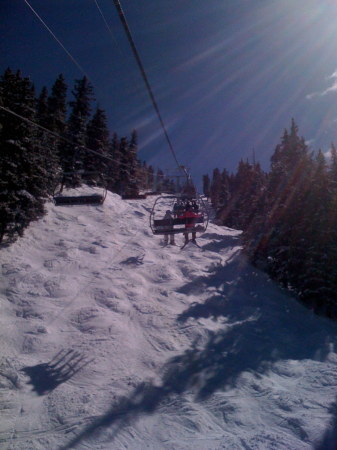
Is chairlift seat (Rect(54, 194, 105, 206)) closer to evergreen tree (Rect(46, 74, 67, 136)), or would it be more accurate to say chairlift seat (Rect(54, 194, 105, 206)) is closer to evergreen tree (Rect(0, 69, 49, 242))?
evergreen tree (Rect(0, 69, 49, 242))

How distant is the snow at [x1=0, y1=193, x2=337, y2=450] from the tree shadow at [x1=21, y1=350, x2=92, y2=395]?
7cm

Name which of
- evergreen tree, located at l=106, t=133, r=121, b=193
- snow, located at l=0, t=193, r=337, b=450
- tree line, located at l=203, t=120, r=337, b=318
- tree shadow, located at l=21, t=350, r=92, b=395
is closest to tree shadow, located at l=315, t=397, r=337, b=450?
snow, located at l=0, t=193, r=337, b=450

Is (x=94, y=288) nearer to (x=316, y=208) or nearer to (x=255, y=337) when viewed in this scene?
(x=255, y=337)

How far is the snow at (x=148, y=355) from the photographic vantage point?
1092 cm

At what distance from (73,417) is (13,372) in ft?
12.6

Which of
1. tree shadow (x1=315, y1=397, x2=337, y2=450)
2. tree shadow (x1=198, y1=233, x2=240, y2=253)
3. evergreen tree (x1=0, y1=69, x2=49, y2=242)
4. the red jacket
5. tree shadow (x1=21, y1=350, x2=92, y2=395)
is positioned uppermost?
evergreen tree (x1=0, y1=69, x2=49, y2=242)

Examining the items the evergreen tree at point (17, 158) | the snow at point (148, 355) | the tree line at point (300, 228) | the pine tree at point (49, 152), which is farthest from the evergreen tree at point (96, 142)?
the tree line at point (300, 228)

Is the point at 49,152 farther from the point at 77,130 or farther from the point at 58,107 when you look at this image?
the point at 58,107

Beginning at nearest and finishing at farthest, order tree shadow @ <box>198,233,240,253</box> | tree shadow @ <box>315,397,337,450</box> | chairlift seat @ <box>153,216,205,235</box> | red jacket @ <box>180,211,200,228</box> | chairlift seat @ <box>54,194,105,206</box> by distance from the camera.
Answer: tree shadow @ <box>315,397,337,450</box> < chairlift seat @ <box>54,194,105,206</box> < chairlift seat @ <box>153,216,205,235</box> < red jacket @ <box>180,211,200,228</box> < tree shadow @ <box>198,233,240,253</box>

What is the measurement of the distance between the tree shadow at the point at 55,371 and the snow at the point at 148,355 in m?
0.07

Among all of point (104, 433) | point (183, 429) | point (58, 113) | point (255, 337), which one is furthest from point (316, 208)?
point (58, 113)

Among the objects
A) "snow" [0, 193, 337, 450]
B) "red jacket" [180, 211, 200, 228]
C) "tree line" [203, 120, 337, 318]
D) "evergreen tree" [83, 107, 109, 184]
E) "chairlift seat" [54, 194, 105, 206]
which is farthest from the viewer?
"evergreen tree" [83, 107, 109, 184]

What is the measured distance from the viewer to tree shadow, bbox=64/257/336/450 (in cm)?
1312

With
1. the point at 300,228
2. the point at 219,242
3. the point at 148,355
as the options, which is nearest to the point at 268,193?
the point at 300,228
